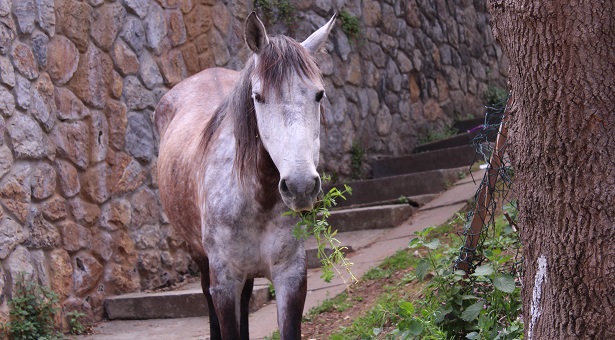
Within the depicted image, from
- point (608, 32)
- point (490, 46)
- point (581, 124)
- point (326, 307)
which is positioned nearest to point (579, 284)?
point (581, 124)

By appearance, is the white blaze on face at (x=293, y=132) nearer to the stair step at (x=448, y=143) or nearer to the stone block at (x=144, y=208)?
the stone block at (x=144, y=208)

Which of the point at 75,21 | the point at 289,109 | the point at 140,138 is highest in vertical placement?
the point at 75,21

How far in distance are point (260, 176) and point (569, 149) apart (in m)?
1.49

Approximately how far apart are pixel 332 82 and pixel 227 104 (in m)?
4.35

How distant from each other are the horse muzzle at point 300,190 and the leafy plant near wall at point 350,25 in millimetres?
5624

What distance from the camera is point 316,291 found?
5.72 m

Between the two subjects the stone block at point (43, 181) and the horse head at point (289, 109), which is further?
the stone block at point (43, 181)

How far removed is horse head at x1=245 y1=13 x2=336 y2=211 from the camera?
3.03 meters

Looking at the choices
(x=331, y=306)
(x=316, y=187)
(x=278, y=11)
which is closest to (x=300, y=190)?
(x=316, y=187)

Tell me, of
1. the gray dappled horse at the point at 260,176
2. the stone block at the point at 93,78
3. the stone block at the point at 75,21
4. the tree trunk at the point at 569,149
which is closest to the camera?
the tree trunk at the point at 569,149

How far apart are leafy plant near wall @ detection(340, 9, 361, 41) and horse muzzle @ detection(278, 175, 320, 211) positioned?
221 inches

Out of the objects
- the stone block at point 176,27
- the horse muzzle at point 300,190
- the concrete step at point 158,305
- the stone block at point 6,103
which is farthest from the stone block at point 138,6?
the horse muzzle at point 300,190

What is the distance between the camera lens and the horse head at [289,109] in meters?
3.03

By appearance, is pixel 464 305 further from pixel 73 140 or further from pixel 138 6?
pixel 138 6
